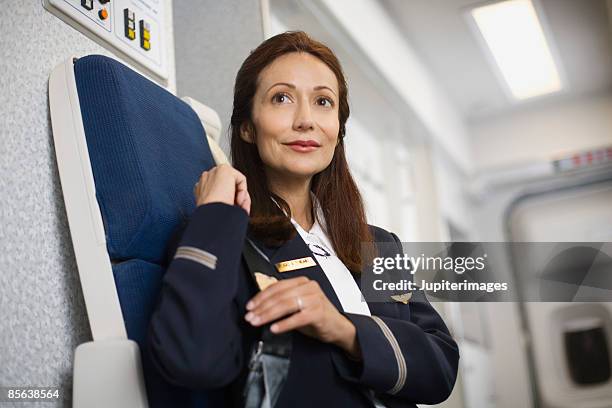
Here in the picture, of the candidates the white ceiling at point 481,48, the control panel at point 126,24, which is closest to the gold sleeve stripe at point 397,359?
the control panel at point 126,24

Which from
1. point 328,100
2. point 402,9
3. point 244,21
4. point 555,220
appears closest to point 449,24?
point 402,9

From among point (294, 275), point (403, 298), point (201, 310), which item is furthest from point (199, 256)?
point (403, 298)

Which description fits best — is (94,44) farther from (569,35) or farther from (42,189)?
(569,35)

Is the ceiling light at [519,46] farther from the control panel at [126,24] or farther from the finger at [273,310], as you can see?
the finger at [273,310]

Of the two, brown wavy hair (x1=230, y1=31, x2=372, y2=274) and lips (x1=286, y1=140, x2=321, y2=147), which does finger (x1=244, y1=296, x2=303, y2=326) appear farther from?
lips (x1=286, y1=140, x2=321, y2=147)

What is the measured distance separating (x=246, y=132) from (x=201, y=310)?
50cm

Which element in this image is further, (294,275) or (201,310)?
(294,275)

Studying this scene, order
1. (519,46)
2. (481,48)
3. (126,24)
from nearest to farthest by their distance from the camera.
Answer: (126,24) < (519,46) < (481,48)

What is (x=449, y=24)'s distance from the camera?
11.9 ft

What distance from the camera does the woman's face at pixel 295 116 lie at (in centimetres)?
109

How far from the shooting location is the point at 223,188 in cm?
86

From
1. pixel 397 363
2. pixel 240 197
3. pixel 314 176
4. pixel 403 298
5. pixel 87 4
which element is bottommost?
pixel 397 363

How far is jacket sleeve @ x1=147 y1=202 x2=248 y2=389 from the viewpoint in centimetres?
73

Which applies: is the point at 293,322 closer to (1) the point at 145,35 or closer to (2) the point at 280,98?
(2) the point at 280,98
